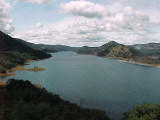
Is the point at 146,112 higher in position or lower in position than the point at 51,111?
lower

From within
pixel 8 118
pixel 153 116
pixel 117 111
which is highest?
pixel 8 118

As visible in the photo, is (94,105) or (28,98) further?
(94,105)

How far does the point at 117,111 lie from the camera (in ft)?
161

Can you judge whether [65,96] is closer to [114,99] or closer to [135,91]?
[114,99]

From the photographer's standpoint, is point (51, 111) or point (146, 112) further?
point (146, 112)

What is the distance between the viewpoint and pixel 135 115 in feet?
124

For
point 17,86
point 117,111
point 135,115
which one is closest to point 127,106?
point 117,111

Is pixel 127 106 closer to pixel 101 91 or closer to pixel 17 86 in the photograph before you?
pixel 101 91

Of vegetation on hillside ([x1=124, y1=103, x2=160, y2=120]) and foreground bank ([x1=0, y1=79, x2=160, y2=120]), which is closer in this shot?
foreground bank ([x1=0, y1=79, x2=160, y2=120])

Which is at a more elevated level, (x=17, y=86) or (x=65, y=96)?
(x=17, y=86)

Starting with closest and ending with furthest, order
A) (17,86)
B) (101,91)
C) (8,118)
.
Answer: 1. (8,118)
2. (17,86)
3. (101,91)

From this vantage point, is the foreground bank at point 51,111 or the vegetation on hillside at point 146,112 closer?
the foreground bank at point 51,111

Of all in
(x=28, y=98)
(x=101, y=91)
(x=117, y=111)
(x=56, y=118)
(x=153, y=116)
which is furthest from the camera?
(x=101, y=91)

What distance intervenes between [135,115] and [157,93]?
37868mm
